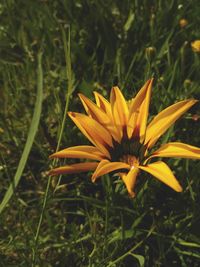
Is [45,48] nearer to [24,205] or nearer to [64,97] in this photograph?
[64,97]

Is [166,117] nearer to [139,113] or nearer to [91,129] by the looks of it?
[139,113]

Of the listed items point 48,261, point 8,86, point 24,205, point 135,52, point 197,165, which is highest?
point 135,52

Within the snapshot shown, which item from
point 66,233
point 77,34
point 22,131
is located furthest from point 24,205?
point 77,34

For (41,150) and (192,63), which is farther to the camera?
(192,63)

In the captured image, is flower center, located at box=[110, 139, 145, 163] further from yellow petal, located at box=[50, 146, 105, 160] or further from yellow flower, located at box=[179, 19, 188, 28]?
yellow flower, located at box=[179, 19, 188, 28]

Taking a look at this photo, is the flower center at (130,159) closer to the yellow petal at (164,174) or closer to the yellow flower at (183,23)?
the yellow petal at (164,174)

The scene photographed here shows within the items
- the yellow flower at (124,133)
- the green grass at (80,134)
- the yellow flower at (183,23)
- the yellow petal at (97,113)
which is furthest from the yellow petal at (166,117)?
the yellow flower at (183,23)

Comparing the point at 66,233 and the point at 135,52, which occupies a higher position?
the point at 135,52
